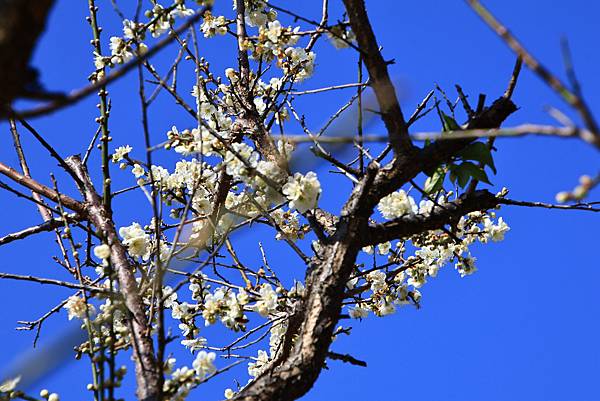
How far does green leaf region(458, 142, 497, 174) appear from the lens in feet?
7.55

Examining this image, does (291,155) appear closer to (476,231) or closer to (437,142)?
(437,142)

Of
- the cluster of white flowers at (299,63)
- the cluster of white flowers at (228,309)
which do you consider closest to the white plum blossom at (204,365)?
the cluster of white flowers at (228,309)

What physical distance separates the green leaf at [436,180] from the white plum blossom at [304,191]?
43cm

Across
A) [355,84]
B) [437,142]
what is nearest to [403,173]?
→ [437,142]

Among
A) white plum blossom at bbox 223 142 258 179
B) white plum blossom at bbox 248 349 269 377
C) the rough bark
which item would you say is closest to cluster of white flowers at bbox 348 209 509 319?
white plum blossom at bbox 248 349 269 377

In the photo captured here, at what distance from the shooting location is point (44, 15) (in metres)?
1.05

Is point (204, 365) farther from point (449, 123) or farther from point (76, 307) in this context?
point (449, 123)

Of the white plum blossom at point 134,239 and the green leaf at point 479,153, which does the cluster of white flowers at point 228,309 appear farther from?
the green leaf at point 479,153

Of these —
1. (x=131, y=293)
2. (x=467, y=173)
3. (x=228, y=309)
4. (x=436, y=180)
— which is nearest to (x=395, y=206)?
(x=436, y=180)

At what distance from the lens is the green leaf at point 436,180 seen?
239 centimetres

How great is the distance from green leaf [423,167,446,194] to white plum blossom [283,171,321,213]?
434mm

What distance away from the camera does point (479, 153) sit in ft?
7.57

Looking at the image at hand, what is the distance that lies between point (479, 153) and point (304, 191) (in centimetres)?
64

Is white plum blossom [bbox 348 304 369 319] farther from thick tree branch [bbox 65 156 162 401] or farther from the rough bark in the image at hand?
the rough bark
